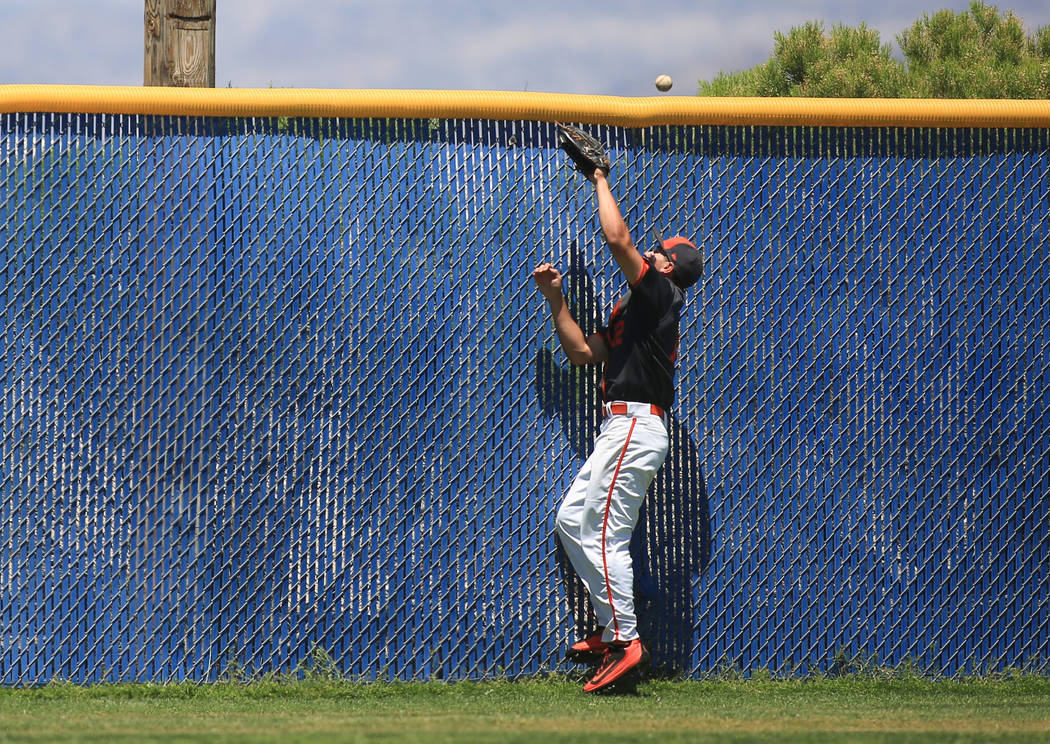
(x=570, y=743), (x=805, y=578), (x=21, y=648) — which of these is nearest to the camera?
(x=570, y=743)

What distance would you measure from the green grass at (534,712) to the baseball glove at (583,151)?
2.16 metres

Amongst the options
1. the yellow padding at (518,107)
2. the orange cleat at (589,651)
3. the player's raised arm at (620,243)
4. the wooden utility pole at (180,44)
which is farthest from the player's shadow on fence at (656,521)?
the wooden utility pole at (180,44)

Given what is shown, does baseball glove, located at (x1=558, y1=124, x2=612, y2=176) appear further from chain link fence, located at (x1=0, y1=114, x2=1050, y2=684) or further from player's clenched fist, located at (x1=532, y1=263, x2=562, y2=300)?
player's clenched fist, located at (x1=532, y1=263, x2=562, y2=300)

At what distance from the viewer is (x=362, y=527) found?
14.5 ft

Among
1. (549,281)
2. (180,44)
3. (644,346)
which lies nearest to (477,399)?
(549,281)

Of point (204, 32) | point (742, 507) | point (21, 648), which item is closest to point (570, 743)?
point (742, 507)

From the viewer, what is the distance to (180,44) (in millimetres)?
4672

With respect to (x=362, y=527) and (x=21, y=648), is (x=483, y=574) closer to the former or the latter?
(x=362, y=527)

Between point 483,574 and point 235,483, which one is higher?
point 235,483

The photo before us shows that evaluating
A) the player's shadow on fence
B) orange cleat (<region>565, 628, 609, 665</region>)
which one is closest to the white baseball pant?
orange cleat (<region>565, 628, 609, 665</region>)

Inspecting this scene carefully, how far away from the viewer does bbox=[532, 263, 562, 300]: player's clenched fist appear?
4312mm

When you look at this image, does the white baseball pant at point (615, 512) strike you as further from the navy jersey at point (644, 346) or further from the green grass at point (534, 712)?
the green grass at point (534, 712)

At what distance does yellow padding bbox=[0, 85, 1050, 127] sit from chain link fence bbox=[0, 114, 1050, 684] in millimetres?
64

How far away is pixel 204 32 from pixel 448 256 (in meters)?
1.56
